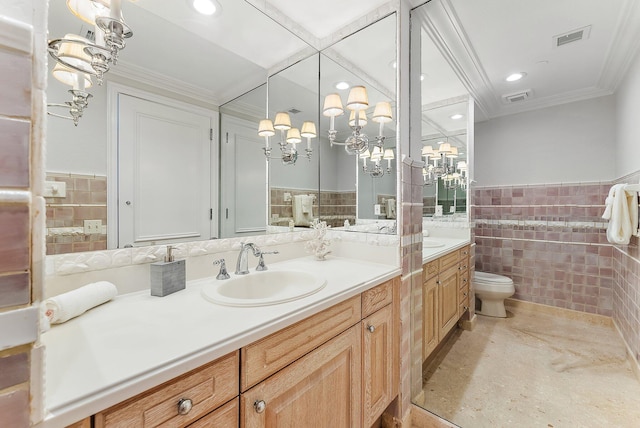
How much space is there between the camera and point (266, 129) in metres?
1.62

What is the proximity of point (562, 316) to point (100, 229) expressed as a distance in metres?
3.89

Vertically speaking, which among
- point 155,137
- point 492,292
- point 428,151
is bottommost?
point 492,292

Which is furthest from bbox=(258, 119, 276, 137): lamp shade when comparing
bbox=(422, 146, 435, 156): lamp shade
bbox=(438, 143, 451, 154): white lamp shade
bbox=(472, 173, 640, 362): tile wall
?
bbox=(472, 173, 640, 362): tile wall

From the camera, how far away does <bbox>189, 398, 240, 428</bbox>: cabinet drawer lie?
2.14 feet

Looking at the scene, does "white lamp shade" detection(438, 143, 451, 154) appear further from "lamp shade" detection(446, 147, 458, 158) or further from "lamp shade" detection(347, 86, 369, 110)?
"lamp shade" detection(347, 86, 369, 110)

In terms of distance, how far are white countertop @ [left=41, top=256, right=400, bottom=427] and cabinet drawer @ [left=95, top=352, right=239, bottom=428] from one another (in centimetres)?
4

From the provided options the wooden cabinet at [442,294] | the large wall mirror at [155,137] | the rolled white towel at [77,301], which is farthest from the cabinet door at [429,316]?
the rolled white towel at [77,301]

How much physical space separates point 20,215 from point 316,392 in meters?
0.95

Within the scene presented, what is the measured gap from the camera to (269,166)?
165cm

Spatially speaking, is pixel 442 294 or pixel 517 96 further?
pixel 517 96

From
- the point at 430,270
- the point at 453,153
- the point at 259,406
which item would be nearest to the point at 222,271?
the point at 259,406

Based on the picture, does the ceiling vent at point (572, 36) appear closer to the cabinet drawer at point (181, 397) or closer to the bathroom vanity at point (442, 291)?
the bathroom vanity at point (442, 291)

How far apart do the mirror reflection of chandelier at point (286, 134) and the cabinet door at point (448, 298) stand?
4.49ft

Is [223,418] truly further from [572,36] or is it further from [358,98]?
[572,36]
